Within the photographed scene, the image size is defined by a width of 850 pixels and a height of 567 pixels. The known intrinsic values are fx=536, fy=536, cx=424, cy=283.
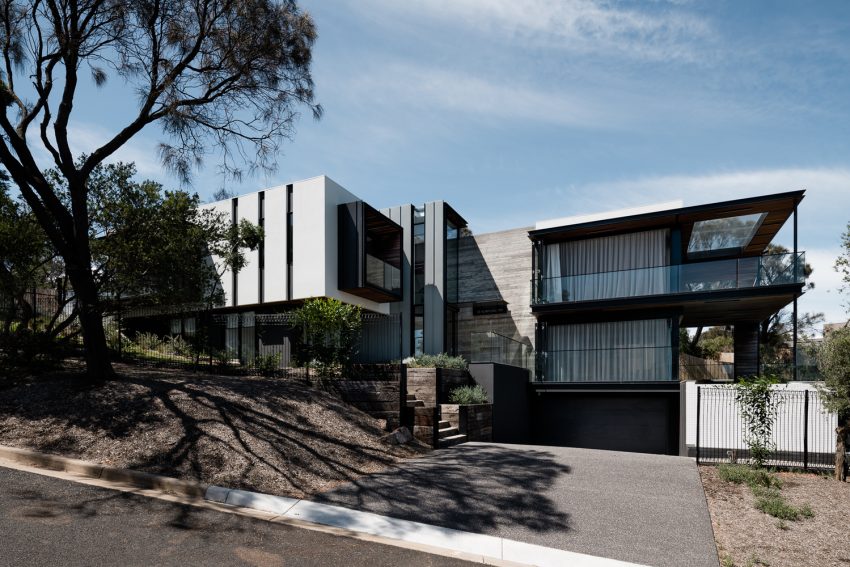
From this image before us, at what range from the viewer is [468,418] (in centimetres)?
1295

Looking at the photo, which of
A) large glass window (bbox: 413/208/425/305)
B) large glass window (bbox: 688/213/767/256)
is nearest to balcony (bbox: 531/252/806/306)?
large glass window (bbox: 688/213/767/256)

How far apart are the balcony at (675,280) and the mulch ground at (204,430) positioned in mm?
9617

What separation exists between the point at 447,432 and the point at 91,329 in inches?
298

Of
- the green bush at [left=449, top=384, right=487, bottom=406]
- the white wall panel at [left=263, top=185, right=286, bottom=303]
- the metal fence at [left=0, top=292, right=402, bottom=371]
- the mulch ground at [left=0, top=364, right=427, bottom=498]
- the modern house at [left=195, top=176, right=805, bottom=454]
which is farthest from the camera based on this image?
the white wall panel at [left=263, top=185, right=286, bottom=303]

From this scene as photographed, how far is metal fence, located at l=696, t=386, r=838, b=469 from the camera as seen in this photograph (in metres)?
10.9

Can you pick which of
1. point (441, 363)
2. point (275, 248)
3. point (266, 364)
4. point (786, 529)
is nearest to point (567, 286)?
point (441, 363)

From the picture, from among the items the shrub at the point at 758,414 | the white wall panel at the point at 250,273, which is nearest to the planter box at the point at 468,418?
the shrub at the point at 758,414

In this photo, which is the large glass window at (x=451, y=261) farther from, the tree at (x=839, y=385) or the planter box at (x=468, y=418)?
the tree at (x=839, y=385)

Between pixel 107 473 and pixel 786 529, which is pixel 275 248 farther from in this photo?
pixel 786 529

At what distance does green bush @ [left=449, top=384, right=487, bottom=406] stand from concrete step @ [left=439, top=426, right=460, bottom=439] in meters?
0.91

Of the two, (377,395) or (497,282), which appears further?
(497,282)

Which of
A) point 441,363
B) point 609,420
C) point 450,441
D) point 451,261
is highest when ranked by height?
point 451,261

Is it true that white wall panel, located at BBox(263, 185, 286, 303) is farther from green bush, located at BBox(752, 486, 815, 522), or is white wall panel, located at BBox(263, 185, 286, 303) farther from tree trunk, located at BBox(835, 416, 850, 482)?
tree trunk, located at BBox(835, 416, 850, 482)

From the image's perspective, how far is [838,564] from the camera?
582cm
